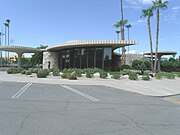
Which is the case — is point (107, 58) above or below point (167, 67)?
above

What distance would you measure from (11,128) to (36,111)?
2.34m

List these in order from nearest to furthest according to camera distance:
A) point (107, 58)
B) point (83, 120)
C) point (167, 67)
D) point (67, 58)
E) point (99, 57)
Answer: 1. point (83, 120)
2. point (107, 58)
3. point (99, 57)
4. point (67, 58)
5. point (167, 67)

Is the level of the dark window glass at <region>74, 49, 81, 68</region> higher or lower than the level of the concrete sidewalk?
higher

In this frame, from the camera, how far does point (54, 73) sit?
27438 millimetres

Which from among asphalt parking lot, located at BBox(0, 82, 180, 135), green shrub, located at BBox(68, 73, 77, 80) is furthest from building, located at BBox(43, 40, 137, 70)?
asphalt parking lot, located at BBox(0, 82, 180, 135)

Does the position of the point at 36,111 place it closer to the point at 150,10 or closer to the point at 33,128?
the point at 33,128

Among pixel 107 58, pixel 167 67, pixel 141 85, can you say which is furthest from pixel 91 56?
pixel 167 67

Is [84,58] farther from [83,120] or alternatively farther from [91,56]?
[83,120]

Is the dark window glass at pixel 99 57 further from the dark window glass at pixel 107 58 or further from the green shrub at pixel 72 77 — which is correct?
the green shrub at pixel 72 77

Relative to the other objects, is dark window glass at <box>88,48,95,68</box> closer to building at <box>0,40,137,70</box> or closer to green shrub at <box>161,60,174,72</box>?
building at <box>0,40,137,70</box>

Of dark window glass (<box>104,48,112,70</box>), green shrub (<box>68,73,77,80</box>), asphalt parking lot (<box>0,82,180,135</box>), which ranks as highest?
dark window glass (<box>104,48,112,70</box>)

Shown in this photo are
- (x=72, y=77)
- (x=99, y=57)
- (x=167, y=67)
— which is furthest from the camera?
(x=167, y=67)

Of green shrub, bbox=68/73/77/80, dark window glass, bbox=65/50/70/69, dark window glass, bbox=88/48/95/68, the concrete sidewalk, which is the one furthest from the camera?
dark window glass, bbox=65/50/70/69

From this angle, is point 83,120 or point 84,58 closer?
point 83,120
